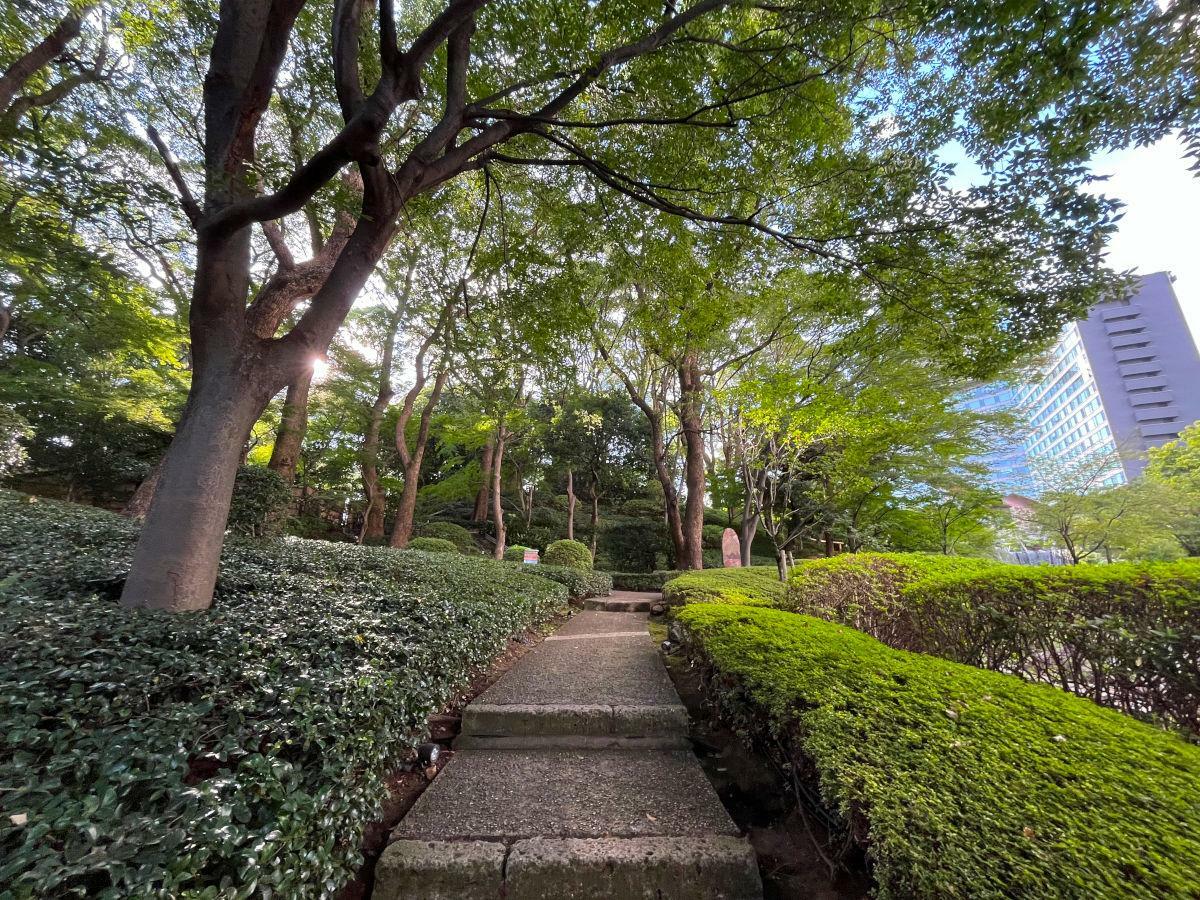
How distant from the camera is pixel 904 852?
3.85 feet

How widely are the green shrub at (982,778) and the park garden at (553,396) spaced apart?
12mm

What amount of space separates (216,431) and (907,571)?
5646 mm

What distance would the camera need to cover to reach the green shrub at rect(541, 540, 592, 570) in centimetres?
1092

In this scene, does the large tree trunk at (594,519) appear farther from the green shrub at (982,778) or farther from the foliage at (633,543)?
the green shrub at (982,778)

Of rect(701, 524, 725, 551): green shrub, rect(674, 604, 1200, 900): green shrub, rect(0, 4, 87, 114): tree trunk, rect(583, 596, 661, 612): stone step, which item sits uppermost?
rect(0, 4, 87, 114): tree trunk

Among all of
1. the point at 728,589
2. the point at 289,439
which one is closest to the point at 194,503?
the point at 728,589

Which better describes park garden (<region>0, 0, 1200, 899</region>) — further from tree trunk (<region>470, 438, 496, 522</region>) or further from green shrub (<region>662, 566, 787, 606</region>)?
tree trunk (<region>470, 438, 496, 522</region>)

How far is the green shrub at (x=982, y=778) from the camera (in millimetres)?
1058

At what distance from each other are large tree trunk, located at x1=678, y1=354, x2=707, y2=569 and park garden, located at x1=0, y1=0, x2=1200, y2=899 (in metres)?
1.52

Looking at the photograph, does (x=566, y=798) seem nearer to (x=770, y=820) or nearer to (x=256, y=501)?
(x=770, y=820)

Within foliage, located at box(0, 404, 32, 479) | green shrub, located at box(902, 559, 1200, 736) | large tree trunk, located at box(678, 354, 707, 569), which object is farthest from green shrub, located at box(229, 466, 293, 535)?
large tree trunk, located at box(678, 354, 707, 569)

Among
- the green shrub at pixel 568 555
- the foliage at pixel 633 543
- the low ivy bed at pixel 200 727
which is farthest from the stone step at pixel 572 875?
the foliage at pixel 633 543

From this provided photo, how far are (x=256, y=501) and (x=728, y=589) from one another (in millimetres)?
6548

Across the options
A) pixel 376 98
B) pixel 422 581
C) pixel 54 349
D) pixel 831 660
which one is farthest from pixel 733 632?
pixel 54 349
